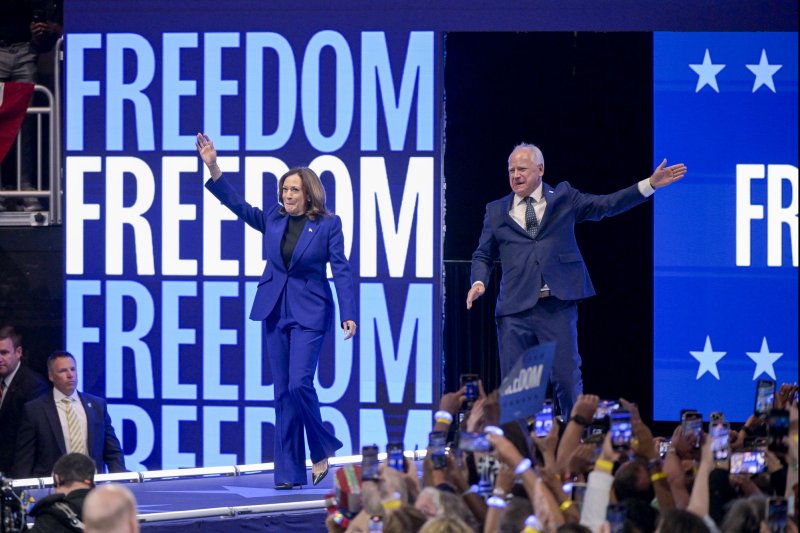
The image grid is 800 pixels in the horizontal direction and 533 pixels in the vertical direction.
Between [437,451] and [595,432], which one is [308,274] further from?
[437,451]

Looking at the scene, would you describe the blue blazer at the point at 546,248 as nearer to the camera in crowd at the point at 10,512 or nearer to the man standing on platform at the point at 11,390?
the camera in crowd at the point at 10,512

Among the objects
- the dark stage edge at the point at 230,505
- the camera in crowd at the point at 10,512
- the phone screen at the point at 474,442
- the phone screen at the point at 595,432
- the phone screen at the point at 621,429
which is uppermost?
the phone screen at the point at 621,429

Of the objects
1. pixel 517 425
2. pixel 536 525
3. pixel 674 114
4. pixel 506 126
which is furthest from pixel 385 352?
pixel 536 525

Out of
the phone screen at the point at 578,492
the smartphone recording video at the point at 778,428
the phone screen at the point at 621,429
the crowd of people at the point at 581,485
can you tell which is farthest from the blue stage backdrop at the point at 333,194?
the phone screen at the point at 578,492

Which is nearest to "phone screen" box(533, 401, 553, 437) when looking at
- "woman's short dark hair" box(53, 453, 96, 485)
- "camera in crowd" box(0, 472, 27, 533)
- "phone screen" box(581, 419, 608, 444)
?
"phone screen" box(581, 419, 608, 444)

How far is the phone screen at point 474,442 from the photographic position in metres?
4.48

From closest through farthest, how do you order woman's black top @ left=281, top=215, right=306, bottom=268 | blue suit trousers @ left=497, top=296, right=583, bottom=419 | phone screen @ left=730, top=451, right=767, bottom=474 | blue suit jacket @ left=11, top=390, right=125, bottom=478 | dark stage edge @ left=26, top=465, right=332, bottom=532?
phone screen @ left=730, top=451, right=767, bottom=474 → dark stage edge @ left=26, top=465, right=332, bottom=532 → blue suit trousers @ left=497, top=296, right=583, bottom=419 → woman's black top @ left=281, top=215, right=306, bottom=268 → blue suit jacket @ left=11, top=390, right=125, bottom=478

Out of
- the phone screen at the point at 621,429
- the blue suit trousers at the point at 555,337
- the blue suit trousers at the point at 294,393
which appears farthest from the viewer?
the blue suit trousers at the point at 294,393

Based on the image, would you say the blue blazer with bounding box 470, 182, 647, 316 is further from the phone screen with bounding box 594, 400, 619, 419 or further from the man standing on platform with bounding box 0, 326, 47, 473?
the man standing on platform with bounding box 0, 326, 47, 473

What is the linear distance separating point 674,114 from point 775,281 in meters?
1.16

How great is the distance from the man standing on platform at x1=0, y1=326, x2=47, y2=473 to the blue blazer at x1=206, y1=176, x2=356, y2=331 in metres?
1.89

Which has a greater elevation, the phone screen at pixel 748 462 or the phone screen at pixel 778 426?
the phone screen at pixel 778 426

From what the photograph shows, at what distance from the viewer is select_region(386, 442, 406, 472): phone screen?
15.3 ft

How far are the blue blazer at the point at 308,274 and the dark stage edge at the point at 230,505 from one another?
90 cm
